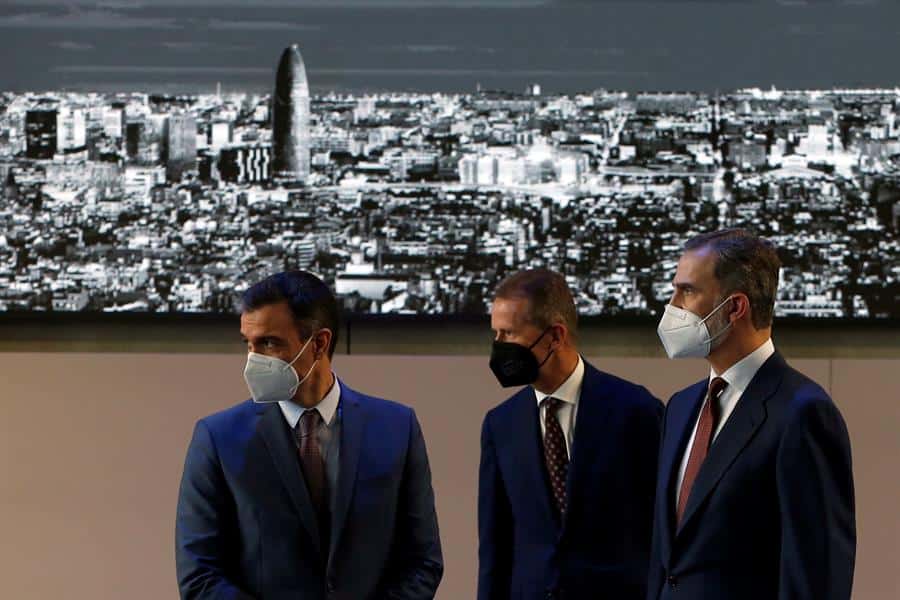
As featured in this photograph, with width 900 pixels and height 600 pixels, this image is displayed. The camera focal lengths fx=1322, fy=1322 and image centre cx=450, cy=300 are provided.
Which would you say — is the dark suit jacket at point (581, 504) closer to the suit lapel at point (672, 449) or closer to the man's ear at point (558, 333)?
the man's ear at point (558, 333)

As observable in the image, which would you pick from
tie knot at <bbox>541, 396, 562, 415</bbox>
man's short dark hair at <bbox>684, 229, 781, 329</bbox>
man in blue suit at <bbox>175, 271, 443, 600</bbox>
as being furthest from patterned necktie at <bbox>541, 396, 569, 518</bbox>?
man's short dark hair at <bbox>684, 229, 781, 329</bbox>

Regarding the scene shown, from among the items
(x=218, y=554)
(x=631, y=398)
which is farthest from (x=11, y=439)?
(x=631, y=398)

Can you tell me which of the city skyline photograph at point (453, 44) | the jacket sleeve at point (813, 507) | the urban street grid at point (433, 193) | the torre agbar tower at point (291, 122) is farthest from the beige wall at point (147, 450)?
the jacket sleeve at point (813, 507)

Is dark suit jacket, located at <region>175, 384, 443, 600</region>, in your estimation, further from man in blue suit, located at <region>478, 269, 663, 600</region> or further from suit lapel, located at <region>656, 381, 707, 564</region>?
suit lapel, located at <region>656, 381, 707, 564</region>

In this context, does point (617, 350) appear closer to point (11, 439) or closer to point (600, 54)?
point (600, 54)

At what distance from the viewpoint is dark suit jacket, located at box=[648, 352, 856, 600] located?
2486 mm

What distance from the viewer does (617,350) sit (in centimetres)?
495

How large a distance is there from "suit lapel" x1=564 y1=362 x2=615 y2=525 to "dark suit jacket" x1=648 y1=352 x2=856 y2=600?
36 cm

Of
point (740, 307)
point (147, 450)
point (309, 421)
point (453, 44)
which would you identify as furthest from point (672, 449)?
point (147, 450)

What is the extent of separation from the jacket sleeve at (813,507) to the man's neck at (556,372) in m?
0.78

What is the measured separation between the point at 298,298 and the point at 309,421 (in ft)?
0.92

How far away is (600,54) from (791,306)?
119 centimetres

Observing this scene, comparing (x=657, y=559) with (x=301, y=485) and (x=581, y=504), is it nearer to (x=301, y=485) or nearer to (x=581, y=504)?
(x=581, y=504)

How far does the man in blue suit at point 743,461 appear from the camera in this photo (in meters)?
2.49
